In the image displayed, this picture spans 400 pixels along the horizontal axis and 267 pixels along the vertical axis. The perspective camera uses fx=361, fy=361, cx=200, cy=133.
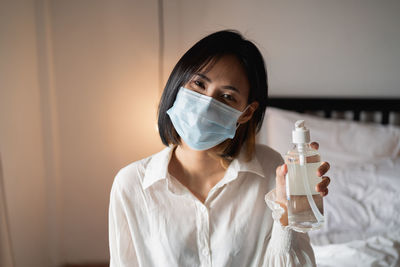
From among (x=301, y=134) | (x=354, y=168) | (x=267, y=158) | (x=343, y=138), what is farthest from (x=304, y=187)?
(x=343, y=138)

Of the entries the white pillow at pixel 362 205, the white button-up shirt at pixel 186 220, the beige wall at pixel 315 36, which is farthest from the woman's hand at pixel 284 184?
the beige wall at pixel 315 36

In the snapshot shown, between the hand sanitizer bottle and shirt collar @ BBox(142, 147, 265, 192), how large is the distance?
0.73 ft

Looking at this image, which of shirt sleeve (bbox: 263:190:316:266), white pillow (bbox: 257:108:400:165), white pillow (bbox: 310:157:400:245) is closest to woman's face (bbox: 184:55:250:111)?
shirt sleeve (bbox: 263:190:316:266)

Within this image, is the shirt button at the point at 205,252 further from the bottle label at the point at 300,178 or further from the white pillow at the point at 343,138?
the white pillow at the point at 343,138

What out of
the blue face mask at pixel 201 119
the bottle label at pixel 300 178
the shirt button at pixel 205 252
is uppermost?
the blue face mask at pixel 201 119

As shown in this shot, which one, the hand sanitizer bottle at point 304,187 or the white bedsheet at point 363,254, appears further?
the white bedsheet at point 363,254

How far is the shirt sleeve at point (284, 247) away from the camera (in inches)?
37.3

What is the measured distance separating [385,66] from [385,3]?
1.20 feet

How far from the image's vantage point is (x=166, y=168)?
1.07 metres

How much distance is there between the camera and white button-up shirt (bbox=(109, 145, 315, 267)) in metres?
1.05

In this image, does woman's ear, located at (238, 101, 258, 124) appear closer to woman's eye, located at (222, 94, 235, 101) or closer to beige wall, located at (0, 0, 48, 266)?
woman's eye, located at (222, 94, 235, 101)

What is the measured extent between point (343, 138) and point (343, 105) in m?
0.26

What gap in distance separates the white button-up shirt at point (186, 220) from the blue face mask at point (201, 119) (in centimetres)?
12

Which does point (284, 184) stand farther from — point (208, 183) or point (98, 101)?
point (98, 101)
